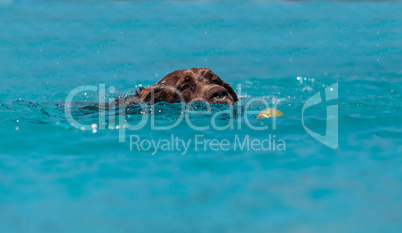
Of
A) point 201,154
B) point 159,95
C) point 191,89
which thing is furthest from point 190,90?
point 201,154

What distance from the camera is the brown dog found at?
667cm

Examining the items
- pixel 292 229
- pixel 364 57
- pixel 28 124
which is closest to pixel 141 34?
pixel 364 57

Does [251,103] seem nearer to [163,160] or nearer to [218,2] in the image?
[163,160]

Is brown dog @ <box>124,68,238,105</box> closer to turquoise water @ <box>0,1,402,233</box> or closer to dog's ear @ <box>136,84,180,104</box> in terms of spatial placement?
dog's ear @ <box>136,84,180,104</box>

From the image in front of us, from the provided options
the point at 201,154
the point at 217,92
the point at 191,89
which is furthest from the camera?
the point at 191,89

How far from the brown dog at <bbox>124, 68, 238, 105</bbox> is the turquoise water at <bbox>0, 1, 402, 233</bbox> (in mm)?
212

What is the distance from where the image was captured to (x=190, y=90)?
700 cm

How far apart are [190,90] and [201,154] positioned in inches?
73.2

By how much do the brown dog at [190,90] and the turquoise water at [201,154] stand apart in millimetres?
212

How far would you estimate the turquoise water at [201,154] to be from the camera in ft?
13.0

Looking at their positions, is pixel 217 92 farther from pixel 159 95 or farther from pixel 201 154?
pixel 201 154

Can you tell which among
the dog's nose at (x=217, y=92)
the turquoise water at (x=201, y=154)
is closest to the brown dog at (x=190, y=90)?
the dog's nose at (x=217, y=92)

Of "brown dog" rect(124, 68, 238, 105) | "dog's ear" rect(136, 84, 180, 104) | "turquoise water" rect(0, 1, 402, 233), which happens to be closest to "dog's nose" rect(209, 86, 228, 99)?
"brown dog" rect(124, 68, 238, 105)

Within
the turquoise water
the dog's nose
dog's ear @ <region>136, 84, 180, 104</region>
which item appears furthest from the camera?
dog's ear @ <region>136, 84, 180, 104</region>
